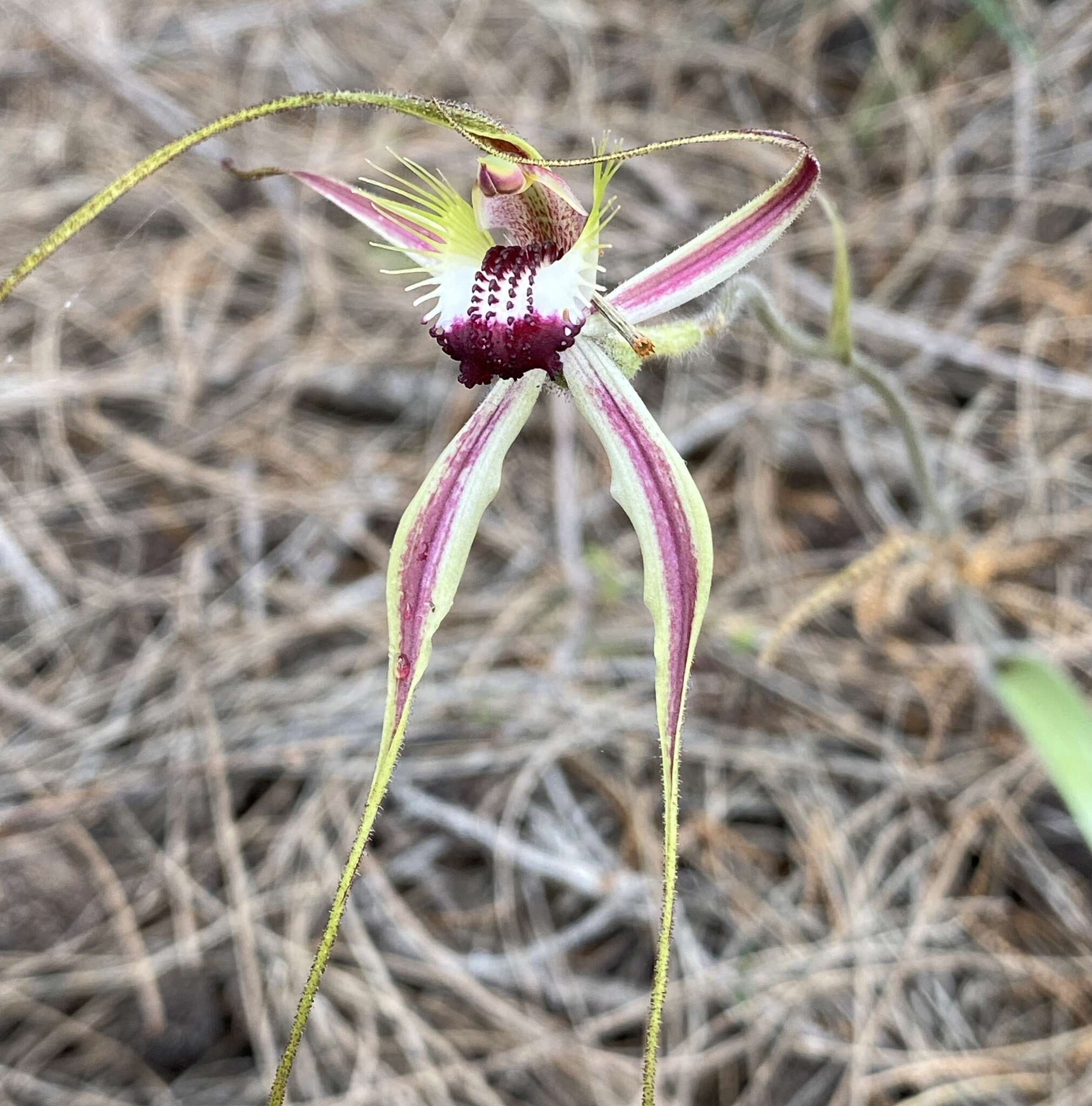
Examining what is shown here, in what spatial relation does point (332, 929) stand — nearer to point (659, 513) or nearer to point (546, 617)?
point (659, 513)

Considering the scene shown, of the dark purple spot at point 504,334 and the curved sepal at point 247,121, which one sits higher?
the curved sepal at point 247,121

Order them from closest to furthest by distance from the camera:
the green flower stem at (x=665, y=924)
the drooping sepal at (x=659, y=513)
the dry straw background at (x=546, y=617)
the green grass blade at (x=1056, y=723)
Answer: the green flower stem at (x=665, y=924) → the drooping sepal at (x=659, y=513) → the green grass blade at (x=1056, y=723) → the dry straw background at (x=546, y=617)

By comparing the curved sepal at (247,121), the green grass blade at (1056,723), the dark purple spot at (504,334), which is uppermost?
the curved sepal at (247,121)

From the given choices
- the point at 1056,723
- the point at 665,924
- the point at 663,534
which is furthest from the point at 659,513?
the point at 1056,723

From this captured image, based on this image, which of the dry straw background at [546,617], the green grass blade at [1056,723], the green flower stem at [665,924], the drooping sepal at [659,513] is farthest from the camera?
the dry straw background at [546,617]

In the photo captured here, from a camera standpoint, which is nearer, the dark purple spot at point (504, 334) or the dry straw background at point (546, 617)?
the dark purple spot at point (504, 334)

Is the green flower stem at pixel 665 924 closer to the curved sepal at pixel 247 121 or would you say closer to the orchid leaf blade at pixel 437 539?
the orchid leaf blade at pixel 437 539

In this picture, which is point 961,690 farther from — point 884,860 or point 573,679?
point 573,679

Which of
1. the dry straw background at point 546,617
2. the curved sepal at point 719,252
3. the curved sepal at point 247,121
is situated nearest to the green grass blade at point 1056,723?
the dry straw background at point 546,617

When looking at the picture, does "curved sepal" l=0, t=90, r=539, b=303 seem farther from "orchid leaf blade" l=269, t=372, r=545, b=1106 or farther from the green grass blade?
the green grass blade
